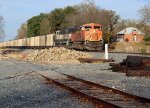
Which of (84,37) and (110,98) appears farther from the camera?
(84,37)

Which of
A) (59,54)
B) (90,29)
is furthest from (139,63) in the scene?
(90,29)

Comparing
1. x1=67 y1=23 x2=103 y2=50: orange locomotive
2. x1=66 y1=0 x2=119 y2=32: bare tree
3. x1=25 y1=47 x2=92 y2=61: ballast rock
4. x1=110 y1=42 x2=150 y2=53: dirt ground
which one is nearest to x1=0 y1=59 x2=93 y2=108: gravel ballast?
x1=25 y1=47 x2=92 y2=61: ballast rock

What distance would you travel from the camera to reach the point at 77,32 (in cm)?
4928

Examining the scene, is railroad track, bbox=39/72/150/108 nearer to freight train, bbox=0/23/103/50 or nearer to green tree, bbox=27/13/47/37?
freight train, bbox=0/23/103/50

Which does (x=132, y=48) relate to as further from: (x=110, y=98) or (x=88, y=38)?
(x=110, y=98)

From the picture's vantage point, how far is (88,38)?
4750cm

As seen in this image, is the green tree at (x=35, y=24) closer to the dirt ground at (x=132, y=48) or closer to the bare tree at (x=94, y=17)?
the bare tree at (x=94, y=17)

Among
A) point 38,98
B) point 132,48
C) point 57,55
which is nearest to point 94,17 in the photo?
point 132,48

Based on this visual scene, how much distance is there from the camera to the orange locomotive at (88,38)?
47672 millimetres

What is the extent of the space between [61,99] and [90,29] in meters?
39.0

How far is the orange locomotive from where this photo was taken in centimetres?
4767

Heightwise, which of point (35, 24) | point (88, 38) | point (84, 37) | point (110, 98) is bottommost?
point (110, 98)

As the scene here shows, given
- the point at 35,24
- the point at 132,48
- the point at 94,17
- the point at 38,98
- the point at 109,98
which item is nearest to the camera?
the point at 109,98

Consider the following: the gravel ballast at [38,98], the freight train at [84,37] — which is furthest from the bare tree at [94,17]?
the gravel ballast at [38,98]
